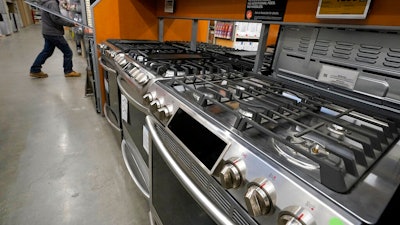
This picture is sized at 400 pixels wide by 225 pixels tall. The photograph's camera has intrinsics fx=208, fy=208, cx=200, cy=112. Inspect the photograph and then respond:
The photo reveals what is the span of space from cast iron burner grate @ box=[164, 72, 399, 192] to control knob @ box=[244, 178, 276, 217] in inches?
2.3

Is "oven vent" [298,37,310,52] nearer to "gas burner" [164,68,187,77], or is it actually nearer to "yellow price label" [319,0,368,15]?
"yellow price label" [319,0,368,15]

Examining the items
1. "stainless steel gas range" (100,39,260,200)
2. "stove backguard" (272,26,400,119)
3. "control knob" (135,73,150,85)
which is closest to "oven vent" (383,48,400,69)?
"stove backguard" (272,26,400,119)

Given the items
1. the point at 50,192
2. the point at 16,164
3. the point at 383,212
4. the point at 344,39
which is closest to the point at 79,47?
the point at 16,164

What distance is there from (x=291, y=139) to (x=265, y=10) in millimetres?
862

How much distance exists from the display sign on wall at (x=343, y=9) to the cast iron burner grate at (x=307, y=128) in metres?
0.31

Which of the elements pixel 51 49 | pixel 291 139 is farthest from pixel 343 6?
pixel 51 49

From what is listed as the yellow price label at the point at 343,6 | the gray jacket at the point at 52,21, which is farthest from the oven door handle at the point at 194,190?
the gray jacket at the point at 52,21

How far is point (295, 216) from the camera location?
0.32m

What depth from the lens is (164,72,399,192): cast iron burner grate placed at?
38 centimetres

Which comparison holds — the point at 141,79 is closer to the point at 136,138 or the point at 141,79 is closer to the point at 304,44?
the point at 136,138

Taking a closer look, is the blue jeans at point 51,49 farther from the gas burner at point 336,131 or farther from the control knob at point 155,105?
the gas burner at point 336,131

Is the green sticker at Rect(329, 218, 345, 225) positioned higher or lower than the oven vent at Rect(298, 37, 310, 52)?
lower

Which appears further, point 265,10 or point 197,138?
point 265,10

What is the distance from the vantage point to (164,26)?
229 cm
